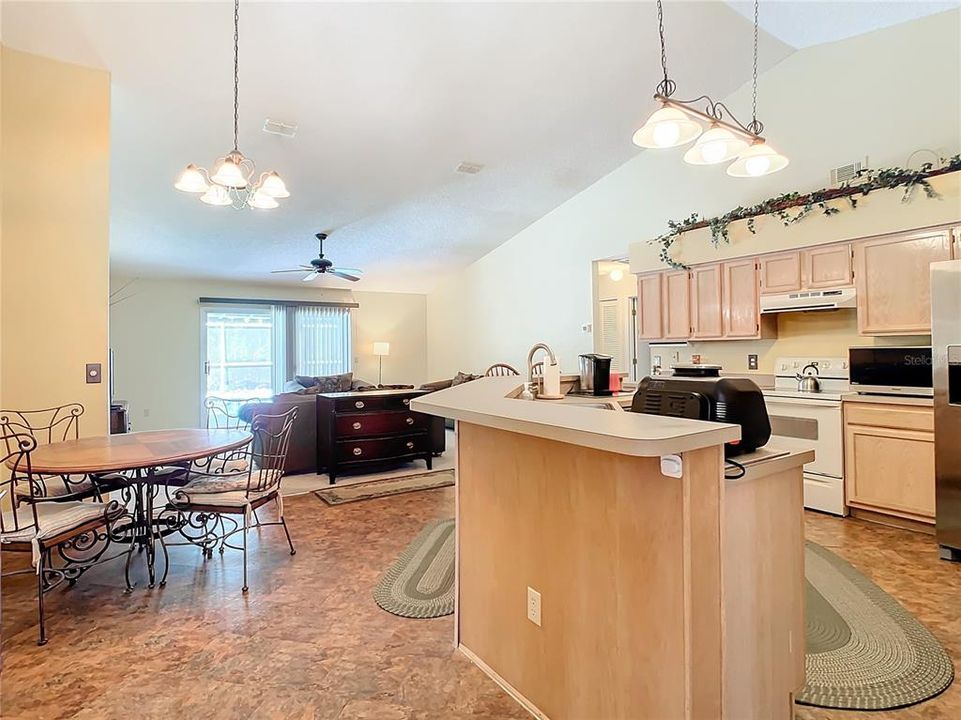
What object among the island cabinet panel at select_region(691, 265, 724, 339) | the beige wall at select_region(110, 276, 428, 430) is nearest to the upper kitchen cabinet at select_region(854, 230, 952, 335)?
the island cabinet panel at select_region(691, 265, 724, 339)

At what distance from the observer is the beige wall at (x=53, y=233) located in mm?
3031

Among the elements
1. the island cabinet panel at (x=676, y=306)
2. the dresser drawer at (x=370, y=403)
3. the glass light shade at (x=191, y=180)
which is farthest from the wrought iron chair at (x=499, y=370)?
the glass light shade at (x=191, y=180)

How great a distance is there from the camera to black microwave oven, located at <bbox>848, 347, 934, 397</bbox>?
3314 mm

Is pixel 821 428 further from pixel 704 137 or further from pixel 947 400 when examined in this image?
pixel 704 137

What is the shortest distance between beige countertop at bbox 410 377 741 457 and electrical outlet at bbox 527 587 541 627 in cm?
57

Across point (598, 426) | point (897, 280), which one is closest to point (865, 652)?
point (598, 426)

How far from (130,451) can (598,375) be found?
250 centimetres

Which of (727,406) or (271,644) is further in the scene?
(271,644)

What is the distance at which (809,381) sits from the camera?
420 centimetres

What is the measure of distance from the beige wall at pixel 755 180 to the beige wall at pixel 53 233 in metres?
4.09

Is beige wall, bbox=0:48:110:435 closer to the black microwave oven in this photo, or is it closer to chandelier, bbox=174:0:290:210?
chandelier, bbox=174:0:290:210

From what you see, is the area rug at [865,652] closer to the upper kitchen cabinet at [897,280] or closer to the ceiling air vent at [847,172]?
the upper kitchen cabinet at [897,280]

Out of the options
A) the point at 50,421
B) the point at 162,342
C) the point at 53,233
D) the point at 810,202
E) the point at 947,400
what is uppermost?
the point at 810,202

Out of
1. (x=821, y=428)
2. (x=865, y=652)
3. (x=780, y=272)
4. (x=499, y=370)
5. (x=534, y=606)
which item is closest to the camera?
(x=534, y=606)
